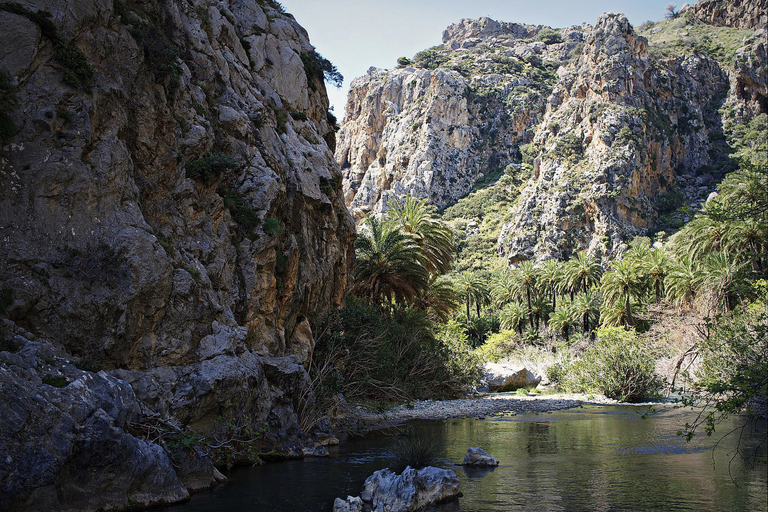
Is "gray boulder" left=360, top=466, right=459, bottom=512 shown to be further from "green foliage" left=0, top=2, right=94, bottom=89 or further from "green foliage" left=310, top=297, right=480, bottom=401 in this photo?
"green foliage" left=0, top=2, right=94, bottom=89

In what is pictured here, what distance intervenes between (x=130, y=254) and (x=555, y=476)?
37.4 feet

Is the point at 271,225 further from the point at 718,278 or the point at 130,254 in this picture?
the point at 718,278

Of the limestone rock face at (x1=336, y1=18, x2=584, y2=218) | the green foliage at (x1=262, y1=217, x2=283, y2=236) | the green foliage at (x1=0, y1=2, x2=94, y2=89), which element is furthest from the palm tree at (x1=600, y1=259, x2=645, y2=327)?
the limestone rock face at (x1=336, y1=18, x2=584, y2=218)

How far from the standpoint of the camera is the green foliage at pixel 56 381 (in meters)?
9.53

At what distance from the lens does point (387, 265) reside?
3197 centimetres

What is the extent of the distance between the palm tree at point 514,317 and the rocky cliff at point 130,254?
47.3m

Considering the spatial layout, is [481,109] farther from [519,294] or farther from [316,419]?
[316,419]

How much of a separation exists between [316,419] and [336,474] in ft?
16.5

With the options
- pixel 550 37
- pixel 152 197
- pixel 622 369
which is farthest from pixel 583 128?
pixel 550 37

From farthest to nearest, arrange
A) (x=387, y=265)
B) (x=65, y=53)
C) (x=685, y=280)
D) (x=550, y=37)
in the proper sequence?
(x=550, y=37)
(x=685, y=280)
(x=387, y=265)
(x=65, y=53)

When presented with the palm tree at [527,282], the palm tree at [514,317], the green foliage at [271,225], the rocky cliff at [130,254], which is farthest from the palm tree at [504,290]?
the green foliage at [271,225]

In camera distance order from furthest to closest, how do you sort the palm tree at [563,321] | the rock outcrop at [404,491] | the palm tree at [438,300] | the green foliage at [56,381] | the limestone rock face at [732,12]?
the limestone rock face at [732,12]
the palm tree at [563,321]
the palm tree at [438,300]
the rock outcrop at [404,491]
the green foliage at [56,381]

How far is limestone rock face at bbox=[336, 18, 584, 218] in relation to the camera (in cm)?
13412

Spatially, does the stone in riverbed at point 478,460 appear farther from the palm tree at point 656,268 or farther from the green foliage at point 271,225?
the palm tree at point 656,268
